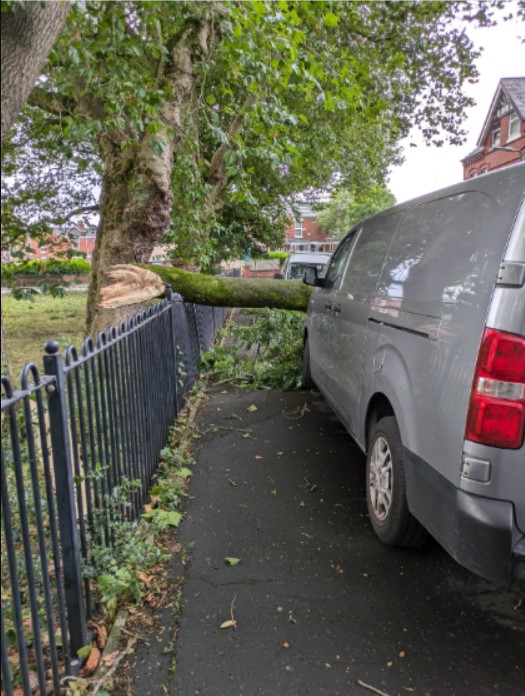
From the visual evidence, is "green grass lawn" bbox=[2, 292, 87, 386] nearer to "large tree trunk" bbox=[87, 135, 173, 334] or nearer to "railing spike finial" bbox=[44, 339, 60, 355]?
"large tree trunk" bbox=[87, 135, 173, 334]

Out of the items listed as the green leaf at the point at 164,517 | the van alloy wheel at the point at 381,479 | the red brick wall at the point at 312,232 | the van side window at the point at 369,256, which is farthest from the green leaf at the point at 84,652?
the red brick wall at the point at 312,232

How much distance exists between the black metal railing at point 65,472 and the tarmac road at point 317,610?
44 cm

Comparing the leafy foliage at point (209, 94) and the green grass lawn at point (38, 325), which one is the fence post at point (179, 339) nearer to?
the leafy foliage at point (209, 94)

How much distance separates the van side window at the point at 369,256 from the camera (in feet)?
12.2

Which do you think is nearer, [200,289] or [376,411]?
[376,411]

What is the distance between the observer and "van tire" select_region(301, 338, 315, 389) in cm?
655

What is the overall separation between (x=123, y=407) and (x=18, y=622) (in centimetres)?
158

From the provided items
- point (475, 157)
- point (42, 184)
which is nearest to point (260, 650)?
point (42, 184)

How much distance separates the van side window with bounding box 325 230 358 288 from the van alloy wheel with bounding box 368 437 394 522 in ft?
6.52

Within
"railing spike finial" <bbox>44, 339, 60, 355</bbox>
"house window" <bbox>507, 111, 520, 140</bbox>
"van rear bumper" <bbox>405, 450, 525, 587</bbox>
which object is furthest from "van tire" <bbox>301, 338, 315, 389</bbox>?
"house window" <bbox>507, 111, 520, 140</bbox>

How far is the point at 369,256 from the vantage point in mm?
→ 4074

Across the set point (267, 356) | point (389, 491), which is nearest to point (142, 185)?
point (267, 356)

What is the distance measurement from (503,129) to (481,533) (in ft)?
101

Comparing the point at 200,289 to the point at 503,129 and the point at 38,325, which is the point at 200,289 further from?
the point at 503,129
